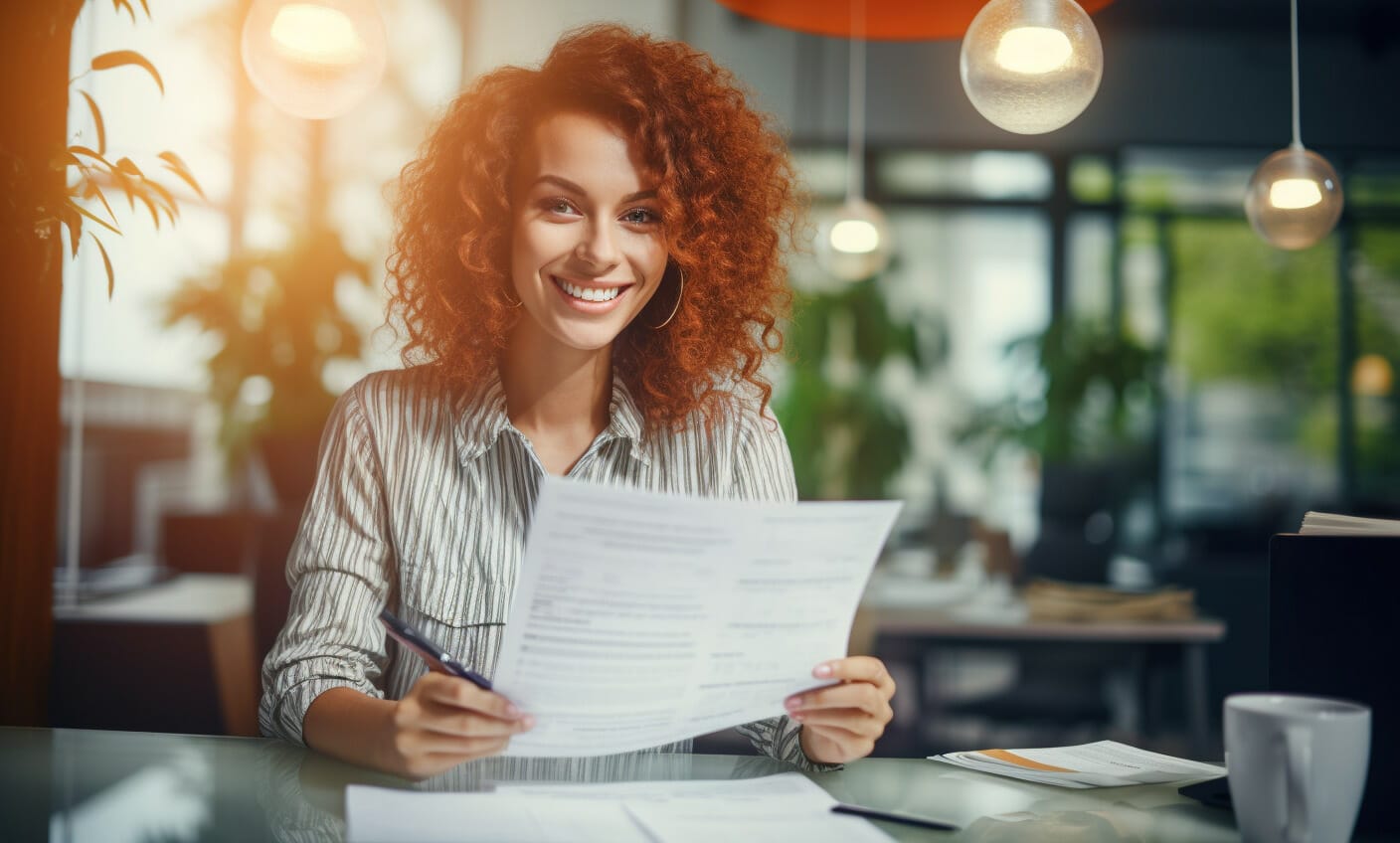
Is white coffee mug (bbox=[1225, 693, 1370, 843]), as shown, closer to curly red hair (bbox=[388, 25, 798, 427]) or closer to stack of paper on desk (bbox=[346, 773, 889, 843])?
stack of paper on desk (bbox=[346, 773, 889, 843])

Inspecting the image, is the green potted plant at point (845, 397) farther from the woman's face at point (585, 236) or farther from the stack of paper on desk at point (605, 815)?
the stack of paper on desk at point (605, 815)

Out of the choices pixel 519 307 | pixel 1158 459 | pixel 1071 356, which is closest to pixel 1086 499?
pixel 1071 356

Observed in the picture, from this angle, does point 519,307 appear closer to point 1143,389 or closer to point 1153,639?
point 1153,639

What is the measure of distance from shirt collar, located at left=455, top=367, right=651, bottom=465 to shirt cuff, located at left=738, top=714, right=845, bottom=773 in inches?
15.4

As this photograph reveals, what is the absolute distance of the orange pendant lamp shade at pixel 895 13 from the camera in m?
1.86

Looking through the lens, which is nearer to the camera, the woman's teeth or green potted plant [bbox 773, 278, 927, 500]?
the woman's teeth

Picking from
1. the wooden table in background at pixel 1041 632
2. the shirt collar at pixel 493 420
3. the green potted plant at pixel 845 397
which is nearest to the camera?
the shirt collar at pixel 493 420

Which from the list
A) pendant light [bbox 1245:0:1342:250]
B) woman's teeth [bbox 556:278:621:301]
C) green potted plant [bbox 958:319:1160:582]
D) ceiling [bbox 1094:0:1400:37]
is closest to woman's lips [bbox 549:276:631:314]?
woman's teeth [bbox 556:278:621:301]

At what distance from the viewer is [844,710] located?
1095 millimetres

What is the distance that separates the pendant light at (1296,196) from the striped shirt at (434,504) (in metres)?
1.29

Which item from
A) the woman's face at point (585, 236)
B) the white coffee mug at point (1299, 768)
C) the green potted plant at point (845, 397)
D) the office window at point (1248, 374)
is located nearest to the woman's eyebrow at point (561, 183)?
the woman's face at point (585, 236)

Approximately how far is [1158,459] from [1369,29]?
2.93m

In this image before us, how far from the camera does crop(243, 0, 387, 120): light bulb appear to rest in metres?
1.94

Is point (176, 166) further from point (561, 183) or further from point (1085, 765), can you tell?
point (1085, 765)
